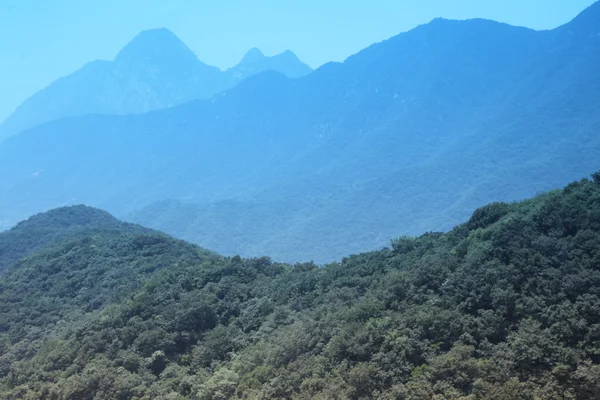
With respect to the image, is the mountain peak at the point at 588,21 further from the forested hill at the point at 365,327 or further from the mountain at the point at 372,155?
the forested hill at the point at 365,327

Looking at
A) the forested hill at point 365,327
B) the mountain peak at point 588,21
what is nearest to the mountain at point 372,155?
the mountain peak at point 588,21

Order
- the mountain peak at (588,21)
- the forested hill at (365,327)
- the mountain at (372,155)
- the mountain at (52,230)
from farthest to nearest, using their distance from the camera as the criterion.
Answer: the mountain peak at (588,21), the mountain at (372,155), the mountain at (52,230), the forested hill at (365,327)

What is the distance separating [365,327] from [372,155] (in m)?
127

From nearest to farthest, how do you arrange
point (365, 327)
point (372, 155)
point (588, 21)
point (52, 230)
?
point (365, 327)
point (52, 230)
point (372, 155)
point (588, 21)

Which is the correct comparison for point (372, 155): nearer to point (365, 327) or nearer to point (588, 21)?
point (588, 21)

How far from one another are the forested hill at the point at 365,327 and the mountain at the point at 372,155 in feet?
217

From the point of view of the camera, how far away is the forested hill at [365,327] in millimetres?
18047

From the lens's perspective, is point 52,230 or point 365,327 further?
point 52,230

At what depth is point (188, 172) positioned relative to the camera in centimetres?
17562

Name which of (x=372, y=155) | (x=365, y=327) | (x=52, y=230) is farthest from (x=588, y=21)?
(x=365, y=327)

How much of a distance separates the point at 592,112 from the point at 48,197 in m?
159

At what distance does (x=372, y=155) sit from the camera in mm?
147125

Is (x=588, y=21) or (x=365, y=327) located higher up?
(x=588, y=21)

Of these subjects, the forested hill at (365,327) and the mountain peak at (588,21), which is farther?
the mountain peak at (588,21)
